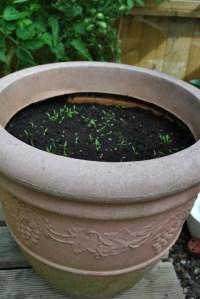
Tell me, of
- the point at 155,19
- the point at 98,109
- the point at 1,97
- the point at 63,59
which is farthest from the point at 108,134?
the point at 155,19

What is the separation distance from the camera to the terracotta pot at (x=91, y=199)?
91 centimetres

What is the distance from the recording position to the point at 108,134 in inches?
50.1

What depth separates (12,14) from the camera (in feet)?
4.82

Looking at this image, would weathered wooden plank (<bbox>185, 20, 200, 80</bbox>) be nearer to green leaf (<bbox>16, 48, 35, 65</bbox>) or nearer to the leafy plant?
the leafy plant

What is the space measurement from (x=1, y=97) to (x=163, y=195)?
1.76 ft

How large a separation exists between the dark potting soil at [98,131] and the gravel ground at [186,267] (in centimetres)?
61

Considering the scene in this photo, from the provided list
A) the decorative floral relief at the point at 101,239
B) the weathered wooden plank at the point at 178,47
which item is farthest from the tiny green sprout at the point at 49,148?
the weathered wooden plank at the point at 178,47

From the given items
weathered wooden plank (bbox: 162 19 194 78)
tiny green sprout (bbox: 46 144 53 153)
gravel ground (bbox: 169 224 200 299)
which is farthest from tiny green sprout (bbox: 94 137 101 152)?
weathered wooden plank (bbox: 162 19 194 78)

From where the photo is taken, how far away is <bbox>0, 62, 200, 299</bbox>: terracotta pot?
907 millimetres

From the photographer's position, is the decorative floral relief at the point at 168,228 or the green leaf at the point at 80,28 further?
the green leaf at the point at 80,28

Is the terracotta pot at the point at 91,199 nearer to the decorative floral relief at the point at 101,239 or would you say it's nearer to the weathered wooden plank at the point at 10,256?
the decorative floral relief at the point at 101,239

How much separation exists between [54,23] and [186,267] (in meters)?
1.05

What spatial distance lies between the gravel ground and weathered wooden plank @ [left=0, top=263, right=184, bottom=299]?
0.42 ft

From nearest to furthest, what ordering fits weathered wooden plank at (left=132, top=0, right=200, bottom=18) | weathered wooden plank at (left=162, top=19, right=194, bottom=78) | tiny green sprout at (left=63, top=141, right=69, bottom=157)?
1. tiny green sprout at (left=63, top=141, right=69, bottom=157)
2. weathered wooden plank at (left=132, top=0, right=200, bottom=18)
3. weathered wooden plank at (left=162, top=19, right=194, bottom=78)
